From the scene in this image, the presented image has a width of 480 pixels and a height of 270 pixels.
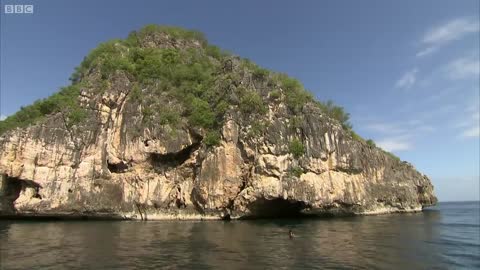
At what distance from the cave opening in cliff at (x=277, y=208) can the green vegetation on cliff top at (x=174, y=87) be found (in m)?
7.21

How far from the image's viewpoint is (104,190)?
139 ft

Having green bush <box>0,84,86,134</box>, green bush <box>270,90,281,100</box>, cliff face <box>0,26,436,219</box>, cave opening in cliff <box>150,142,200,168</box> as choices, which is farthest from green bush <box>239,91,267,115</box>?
green bush <box>0,84,86,134</box>

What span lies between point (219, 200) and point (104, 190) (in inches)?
563

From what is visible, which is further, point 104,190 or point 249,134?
point 249,134

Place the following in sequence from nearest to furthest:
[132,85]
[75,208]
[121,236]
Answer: [121,236]
[75,208]
[132,85]

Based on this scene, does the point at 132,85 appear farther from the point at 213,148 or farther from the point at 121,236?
the point at 121,236

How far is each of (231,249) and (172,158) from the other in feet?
90.4

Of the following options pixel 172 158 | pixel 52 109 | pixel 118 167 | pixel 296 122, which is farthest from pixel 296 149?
pixel 52 109

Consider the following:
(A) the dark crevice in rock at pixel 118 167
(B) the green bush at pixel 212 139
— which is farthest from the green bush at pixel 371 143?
(A) the dark crevice in rock at pixel 118 167

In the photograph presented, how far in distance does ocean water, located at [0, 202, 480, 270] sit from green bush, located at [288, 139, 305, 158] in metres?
16.9

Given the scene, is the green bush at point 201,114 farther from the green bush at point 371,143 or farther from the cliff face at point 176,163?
the green bush at point 371,143

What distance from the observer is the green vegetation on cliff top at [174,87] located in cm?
4638

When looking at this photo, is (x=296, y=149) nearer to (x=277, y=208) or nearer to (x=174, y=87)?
(x=277, y=208)

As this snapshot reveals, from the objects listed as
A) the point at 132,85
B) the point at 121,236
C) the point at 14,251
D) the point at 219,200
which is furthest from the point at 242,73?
the point at 14,251
